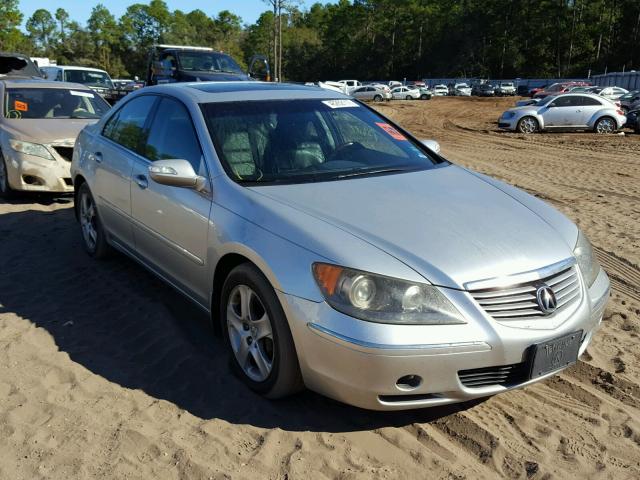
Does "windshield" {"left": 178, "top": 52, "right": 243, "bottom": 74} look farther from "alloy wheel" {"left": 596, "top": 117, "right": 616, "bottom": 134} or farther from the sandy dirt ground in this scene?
"alloy wheel" {"left": 596, "top": 117, "right": 616, "bottom": 134}

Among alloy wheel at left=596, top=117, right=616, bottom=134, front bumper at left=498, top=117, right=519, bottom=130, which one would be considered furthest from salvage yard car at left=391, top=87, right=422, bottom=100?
alloy wheel at left=596, top=117, right=616, bottom=134

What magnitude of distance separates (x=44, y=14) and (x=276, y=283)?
475 ft

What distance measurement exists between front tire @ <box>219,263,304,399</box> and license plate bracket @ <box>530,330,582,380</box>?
3.58 ft

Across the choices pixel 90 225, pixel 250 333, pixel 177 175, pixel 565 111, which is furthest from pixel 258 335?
pixel 565 111

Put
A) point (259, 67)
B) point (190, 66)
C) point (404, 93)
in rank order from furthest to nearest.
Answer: point (404, 93), point (259, 67), point (190, 66)

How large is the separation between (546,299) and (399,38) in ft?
364

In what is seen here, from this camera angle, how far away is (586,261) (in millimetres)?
3430

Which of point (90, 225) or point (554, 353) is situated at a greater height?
point (554, 353)

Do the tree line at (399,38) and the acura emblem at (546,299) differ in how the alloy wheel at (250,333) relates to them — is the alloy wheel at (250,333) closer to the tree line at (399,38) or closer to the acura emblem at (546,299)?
the acura emblem at (546,299)

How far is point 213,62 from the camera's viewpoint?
53.1 feet

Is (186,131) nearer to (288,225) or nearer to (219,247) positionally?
(219,247)

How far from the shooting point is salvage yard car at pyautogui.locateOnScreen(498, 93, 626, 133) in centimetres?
2134

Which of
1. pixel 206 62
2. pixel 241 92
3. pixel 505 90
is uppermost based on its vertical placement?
pixel 241 92

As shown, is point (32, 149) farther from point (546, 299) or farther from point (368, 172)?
point (546, 299)
